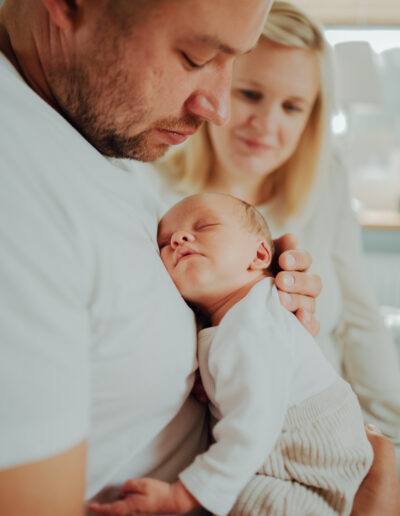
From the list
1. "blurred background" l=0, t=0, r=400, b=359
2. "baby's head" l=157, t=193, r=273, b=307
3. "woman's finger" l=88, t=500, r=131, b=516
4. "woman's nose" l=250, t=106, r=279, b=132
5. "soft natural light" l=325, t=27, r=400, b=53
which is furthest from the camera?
"soft natural light" l=325, t=27, r=400, b=53

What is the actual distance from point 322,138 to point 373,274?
1753mm

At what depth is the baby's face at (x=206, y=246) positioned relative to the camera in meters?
0.86

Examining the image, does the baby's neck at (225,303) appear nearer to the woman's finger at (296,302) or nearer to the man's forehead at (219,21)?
the woman's finger at (296,302)

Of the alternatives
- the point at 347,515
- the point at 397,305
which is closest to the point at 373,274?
the point at 397,305

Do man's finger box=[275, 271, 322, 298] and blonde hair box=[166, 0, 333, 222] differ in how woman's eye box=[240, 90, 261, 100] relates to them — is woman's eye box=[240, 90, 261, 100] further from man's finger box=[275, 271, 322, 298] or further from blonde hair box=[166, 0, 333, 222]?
man's finger box=[275, 271, 322, 298]

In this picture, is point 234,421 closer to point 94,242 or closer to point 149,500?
point 149,500

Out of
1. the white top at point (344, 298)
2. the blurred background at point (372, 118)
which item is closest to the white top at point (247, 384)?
the white top at point (344, 298)

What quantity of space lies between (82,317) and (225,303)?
380 mm

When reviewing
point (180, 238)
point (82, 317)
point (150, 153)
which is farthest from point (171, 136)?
point (82, 317)

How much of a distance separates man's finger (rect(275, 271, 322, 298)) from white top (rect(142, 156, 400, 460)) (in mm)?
515

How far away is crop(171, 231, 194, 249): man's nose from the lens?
2.88 feet

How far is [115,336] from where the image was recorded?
632mm

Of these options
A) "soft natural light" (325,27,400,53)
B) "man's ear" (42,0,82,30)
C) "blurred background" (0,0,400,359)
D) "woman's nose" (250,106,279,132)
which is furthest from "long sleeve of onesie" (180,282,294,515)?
"soft natural light" (325,27,400,53)

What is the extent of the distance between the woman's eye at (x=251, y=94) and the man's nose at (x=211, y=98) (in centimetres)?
78
